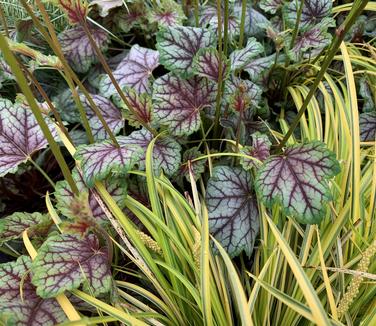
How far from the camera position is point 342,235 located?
117 cm

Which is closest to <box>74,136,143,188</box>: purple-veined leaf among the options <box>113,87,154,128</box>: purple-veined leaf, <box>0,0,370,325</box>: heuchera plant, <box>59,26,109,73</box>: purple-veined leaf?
<box>0,0,370,325</box>: heuchera plant

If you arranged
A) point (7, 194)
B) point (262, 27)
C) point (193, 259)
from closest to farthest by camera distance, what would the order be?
1. point (193, 259)
2. point (7, 194)
3. point (262, 27)

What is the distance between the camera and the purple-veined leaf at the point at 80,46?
5.32 feet

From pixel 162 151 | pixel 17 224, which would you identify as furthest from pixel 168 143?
pixel 17 224

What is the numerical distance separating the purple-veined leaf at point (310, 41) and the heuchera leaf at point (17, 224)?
0.91m

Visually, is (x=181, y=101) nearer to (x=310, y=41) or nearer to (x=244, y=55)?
(x=244, y=55)

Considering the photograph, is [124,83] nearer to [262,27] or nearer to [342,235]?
[262,27]

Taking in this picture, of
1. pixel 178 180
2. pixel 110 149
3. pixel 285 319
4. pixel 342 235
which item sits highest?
pixel 110 149

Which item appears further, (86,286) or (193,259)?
(193,259)

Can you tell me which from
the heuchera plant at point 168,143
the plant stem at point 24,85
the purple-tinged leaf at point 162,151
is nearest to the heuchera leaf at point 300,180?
the heuchera plant at point 168,143

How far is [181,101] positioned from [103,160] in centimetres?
32

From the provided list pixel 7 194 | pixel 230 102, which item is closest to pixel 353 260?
pixel 230 102

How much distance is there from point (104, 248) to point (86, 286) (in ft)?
0.43

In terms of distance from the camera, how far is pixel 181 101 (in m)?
1.32
